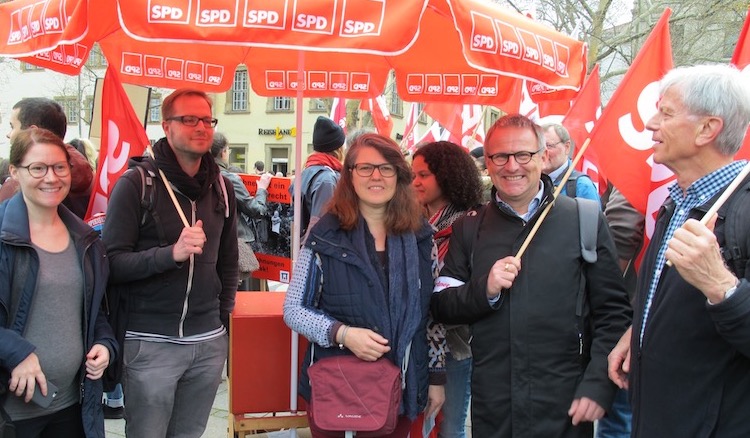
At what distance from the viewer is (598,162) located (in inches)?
119

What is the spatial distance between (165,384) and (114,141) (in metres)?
1.41

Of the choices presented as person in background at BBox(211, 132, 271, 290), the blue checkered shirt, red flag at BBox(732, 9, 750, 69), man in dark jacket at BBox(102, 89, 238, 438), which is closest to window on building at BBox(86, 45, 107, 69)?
person in background at BBox(211, 132, 271, 290)

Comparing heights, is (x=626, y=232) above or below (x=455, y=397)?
above

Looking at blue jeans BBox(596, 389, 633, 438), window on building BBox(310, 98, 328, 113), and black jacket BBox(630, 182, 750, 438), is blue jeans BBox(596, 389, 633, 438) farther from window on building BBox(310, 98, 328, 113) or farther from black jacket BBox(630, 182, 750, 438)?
window on building BBox(310, 98, 328, 113)

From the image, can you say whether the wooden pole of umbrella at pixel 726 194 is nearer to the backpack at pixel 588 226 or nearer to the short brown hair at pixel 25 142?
the backpack at pixel 588 226

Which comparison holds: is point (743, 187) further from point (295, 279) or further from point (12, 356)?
point (12, 356)

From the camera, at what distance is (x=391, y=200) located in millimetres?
2797

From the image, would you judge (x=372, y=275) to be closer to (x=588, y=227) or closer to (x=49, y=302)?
(x=588, y=227)

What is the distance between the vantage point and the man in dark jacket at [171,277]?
9.38 feet

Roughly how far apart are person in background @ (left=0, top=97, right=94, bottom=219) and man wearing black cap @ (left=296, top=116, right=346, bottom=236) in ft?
6.37

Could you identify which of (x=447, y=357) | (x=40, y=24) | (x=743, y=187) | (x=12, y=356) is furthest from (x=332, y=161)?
(x=743, y=187)

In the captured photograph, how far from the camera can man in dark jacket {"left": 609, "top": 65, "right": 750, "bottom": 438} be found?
5.84 ft

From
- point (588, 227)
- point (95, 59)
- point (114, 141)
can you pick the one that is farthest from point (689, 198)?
point (95, 59)

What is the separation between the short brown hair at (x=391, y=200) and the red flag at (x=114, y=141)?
1301 millimetres
